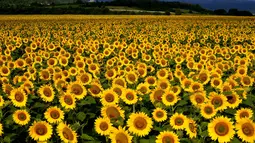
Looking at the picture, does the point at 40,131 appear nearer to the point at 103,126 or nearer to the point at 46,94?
the point at 103,126

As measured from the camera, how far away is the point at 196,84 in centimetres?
647

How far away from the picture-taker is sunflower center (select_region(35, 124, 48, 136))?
465cm

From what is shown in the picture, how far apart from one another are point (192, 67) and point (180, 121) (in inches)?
181

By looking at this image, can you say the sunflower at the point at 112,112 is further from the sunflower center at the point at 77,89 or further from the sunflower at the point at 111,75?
the sunflower at the point at 111,75

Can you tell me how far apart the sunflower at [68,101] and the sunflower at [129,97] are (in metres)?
0.79

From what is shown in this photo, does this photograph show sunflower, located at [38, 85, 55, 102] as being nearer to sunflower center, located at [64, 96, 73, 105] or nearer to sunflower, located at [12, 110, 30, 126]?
sunflower center, located at [64, 96, 73, 105]

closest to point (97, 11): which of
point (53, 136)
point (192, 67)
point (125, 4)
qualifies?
point (125, 4)

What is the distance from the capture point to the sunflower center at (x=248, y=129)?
449 cm

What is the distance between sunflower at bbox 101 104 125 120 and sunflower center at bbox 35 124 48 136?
2.65 ft

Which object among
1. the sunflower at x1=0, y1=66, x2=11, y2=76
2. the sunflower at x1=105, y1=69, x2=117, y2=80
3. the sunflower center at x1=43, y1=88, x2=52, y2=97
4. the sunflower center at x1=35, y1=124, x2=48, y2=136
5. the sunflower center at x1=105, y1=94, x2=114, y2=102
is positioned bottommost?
the sunflower at x1=0, y1=66, x2=11, y2=76

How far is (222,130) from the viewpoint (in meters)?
4.55

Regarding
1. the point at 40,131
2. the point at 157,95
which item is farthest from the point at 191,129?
the point at 40,131

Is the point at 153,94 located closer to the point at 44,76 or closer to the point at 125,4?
the point at 44,76

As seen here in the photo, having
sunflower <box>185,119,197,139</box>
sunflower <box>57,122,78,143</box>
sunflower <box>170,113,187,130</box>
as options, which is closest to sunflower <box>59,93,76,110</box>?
sunflower <box>57,122,78,143</box>
